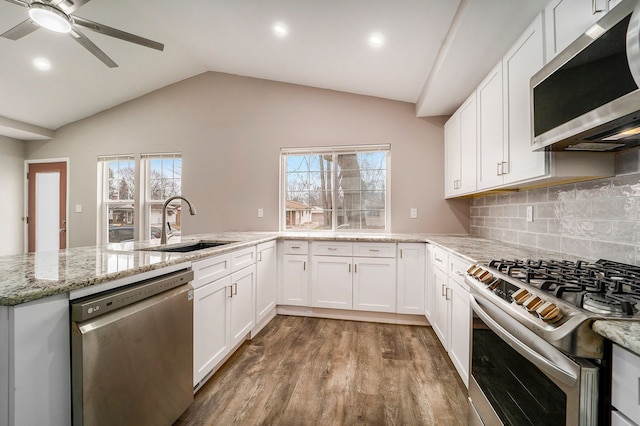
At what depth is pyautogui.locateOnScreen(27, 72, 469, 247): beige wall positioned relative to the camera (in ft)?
11.0

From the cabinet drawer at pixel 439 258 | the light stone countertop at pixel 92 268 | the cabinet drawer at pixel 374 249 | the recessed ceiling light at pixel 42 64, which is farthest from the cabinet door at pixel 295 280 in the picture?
the recessed ceiling light at pixel 42 64

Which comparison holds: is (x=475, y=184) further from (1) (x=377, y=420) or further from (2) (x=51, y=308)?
(2) (x=51, y=308)

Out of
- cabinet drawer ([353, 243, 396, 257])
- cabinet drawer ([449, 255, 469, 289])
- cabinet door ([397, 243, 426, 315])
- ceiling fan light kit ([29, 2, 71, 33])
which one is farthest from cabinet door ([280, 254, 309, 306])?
ceiling fan light kit ([29, 2, 71, 33])

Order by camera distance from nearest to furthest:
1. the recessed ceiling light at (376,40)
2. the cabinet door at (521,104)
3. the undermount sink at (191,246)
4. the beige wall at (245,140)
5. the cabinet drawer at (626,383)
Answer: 1. the cabinet drawer at (626,383)
2. the cabinet door at (521,104)
3. the undermount sink at (191,246)
4. the recessed ceiling light at (376,40)
5. the beige wall at (245,140)

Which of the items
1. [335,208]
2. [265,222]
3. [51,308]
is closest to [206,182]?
[265,222]

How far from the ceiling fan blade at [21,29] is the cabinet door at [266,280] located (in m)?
2.21

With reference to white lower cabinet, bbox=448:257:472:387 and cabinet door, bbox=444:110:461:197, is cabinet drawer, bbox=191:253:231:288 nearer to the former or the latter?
white lower cabinet, bbox=448:257:472:387

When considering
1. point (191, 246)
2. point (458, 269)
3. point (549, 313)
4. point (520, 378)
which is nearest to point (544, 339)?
point (549, 313)

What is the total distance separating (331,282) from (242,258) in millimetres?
1064

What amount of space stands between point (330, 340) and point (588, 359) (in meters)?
2.02

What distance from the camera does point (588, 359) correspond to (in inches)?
27.6

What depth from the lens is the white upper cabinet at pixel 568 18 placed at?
117 cm

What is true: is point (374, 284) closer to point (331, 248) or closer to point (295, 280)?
point (331, 248)

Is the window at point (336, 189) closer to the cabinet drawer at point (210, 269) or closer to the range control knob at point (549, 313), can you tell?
the cabinet drawer at point (210, 269)
